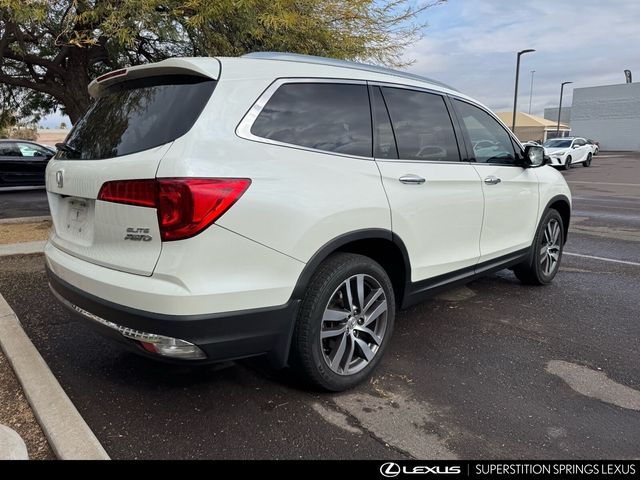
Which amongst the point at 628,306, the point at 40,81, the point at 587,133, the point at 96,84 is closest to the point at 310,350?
the point at 96,84

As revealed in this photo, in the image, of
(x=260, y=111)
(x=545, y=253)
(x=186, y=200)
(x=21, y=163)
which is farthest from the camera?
(x=21, y=163)

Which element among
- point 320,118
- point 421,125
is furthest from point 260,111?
point 421,125

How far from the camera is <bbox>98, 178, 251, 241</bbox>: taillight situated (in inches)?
89.6

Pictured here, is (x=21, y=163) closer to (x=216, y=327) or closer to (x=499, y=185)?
(x=499, y=185)

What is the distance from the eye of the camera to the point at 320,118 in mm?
2908

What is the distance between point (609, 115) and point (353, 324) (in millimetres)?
58695

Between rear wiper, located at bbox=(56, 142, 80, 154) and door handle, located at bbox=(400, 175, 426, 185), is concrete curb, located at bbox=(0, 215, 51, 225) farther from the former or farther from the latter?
door handle, located at bbox=(400, 175, 426, 185)

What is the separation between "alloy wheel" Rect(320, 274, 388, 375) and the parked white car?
26416 millimetres

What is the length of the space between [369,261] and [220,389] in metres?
1.20

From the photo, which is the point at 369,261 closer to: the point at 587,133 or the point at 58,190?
the point at 58,190

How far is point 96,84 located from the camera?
3215 mm

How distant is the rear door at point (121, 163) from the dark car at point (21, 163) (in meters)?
12.8

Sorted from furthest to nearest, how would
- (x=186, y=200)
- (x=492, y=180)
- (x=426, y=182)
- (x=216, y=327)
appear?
(x=492, y=180)
(x=426, y=182)
(x=216, y=327)
(x=186, y=200)

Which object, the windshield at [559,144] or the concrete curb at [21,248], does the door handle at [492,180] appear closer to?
the concrete curb at [21,248]
